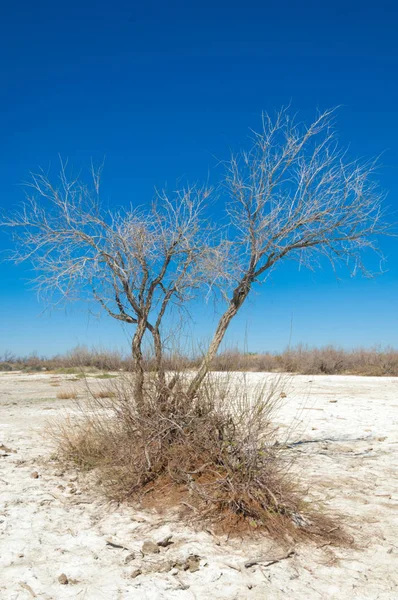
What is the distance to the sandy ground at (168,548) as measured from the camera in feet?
11.8

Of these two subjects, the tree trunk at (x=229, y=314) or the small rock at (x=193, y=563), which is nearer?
the small rock at (x=193, y=563)

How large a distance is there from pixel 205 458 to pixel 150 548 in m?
1.06

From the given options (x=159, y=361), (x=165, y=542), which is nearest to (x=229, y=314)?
(x=159, y=361)

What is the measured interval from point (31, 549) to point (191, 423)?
1783 mm

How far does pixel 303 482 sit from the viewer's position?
597 centimetres

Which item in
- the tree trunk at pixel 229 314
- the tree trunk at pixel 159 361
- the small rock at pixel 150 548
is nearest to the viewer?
the small rock at pixel 150 548

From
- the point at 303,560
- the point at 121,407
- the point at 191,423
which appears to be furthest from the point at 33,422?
the point at 303,560

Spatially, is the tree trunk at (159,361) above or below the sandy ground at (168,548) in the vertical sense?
above

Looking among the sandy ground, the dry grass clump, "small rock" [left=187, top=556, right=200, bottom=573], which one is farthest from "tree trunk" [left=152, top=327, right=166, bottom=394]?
"small rock" [left=187, top=556, right=200, bottom=573]

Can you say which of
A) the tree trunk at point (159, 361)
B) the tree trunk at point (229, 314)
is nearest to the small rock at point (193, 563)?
the tree trunk at point (159, 361)

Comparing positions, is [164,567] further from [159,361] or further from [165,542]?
[159,361]

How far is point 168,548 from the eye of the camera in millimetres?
4180

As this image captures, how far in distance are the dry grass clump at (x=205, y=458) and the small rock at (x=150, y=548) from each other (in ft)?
1.83

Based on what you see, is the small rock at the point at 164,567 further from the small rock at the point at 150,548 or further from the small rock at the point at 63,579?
the small rock at the point at 63,579
